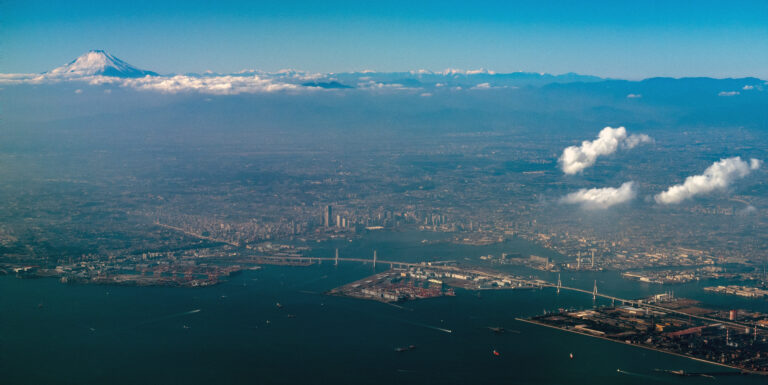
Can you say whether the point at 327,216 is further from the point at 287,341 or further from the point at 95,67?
the point at 95,67

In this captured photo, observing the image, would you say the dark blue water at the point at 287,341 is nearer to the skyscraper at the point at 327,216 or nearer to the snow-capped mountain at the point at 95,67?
the skyscraper at the point at 327,216

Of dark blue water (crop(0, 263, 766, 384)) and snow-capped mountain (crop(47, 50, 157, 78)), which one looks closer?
dark blue water (crop(0, 263, 766, 384))

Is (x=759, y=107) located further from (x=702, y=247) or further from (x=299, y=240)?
(x=299, y=240)

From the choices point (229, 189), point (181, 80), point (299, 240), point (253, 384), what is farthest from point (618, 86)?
point (253, 384)

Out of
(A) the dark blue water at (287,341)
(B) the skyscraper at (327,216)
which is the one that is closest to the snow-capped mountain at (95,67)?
(B) the skyscraper at (327,216)

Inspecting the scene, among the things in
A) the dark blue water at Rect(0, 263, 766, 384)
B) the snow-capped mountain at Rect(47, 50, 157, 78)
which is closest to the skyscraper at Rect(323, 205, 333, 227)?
the dark blue water at Rect(0, 263, 766, 384)

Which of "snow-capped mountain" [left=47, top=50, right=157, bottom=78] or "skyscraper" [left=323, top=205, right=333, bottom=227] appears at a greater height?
"snow-capped mountain" [left=47, top=50, right=157, bottom=78]

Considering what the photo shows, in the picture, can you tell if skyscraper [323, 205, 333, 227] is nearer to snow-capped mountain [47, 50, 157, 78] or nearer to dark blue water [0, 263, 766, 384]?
dark blue water [0, 263, 766, 384]
